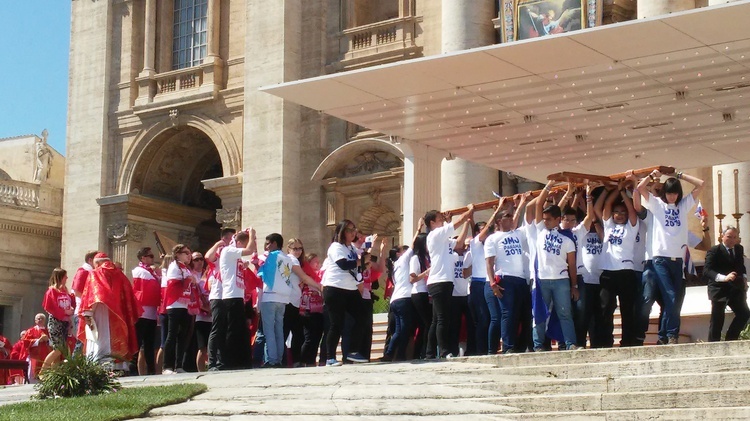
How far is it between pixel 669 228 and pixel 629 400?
3.23 metres

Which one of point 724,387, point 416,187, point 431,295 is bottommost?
point 724,387

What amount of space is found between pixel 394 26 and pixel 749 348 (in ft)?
62.8

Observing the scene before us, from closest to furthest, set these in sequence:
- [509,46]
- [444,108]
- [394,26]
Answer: [509,46]
[444,108]
[394,26]

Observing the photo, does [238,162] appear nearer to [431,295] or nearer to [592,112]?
[592,112]

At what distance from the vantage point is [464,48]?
26.8 m

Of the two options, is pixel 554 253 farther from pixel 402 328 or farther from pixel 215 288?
pixel 215 288

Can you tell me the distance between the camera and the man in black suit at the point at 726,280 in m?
14.7

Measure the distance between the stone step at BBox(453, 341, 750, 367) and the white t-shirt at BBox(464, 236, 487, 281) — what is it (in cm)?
176

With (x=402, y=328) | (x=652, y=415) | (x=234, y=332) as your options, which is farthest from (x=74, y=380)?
(x=652, y=415)

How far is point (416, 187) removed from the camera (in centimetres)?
2294

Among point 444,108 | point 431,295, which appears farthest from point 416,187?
point 431,295

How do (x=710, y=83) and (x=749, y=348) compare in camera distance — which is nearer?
(x=749, y=348)

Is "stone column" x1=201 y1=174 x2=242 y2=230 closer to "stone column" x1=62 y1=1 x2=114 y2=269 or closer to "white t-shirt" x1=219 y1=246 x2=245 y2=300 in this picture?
"stone column" x1=62 y1=1 x2=114 y2=269

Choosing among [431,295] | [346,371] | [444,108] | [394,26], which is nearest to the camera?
[346,371]
